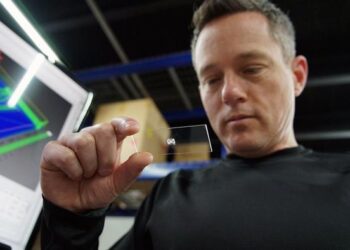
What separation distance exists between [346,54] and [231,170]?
2426 mm

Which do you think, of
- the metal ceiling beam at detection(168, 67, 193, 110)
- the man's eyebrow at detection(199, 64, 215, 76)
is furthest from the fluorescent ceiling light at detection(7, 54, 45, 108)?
the metal ceiling beam at detection(168, 67, 193, 110)

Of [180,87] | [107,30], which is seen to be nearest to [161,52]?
[107,30]

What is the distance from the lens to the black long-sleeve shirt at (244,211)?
562mm

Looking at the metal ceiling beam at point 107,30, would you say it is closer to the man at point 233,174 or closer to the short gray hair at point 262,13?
the short gray hair at point 262,13

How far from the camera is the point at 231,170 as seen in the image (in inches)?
32.4

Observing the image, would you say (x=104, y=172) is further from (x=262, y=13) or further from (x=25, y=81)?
(x=262, y=13)

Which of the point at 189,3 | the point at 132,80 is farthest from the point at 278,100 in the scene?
the point at 132,80

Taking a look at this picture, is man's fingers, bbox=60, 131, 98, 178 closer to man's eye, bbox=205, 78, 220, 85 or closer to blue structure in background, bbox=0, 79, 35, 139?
blue structure in background, bbox=0, 79, 35, 139

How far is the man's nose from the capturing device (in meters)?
0.74

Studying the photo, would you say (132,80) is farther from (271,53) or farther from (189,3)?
(271,53)

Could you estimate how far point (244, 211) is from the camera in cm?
66

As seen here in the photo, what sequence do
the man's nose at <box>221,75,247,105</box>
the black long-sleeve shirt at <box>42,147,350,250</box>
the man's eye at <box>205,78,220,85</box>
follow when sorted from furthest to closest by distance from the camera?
the man's eye at <box>205,78,220,85</box> → the man's nose at <box>221,75,247,105</box> → the black long-sleeve shirt at <box>42,147,350,250</box>

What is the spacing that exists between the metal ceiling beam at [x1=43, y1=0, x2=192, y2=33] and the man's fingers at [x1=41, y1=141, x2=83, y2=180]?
2.23 meters

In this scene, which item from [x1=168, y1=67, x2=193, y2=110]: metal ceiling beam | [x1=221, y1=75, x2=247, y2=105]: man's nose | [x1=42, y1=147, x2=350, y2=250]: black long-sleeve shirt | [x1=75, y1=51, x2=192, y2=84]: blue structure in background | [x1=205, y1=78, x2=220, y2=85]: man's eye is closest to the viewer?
[x1=42, y1=147, x2=350, y2=250]: black long-sleeve shirt
